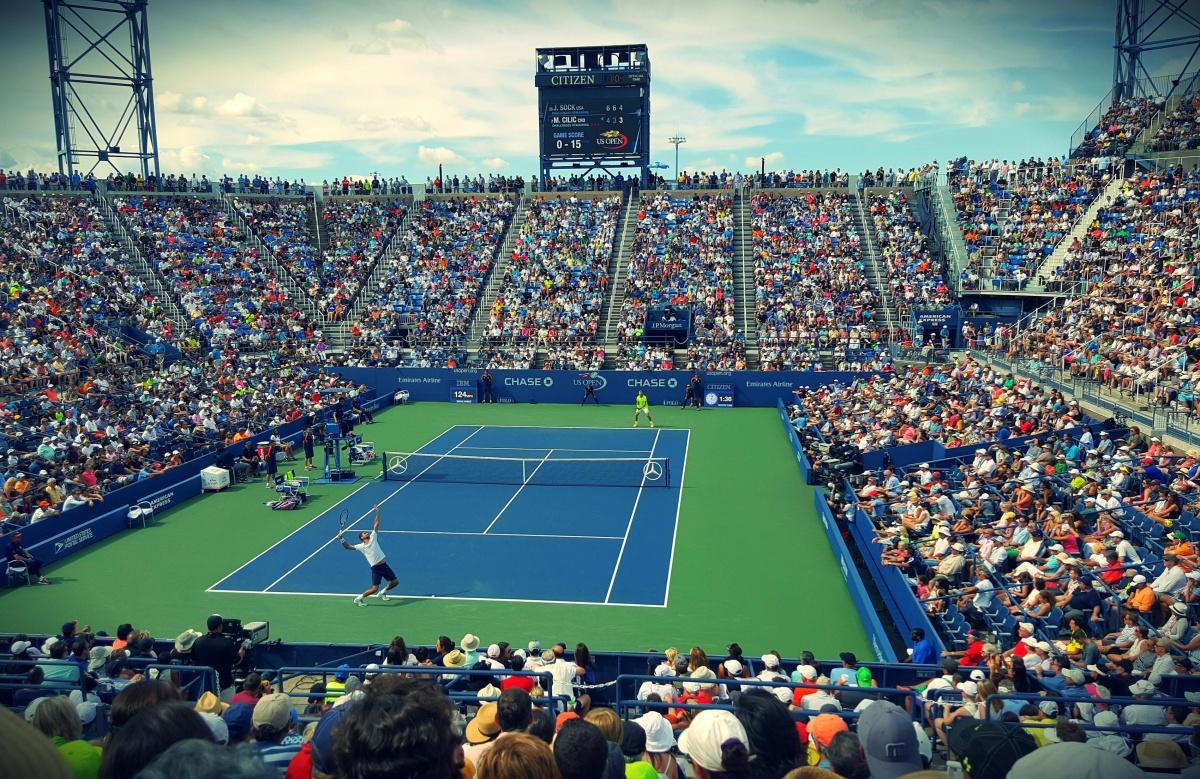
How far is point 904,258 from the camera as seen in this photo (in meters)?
44.6

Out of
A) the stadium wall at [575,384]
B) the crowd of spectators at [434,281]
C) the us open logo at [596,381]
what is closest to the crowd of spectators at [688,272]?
the stadium wall at [575,384]

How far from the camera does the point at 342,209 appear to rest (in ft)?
180

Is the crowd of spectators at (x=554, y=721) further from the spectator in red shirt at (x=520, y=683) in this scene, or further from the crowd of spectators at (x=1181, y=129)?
the crowd of spectators at (x=1181, y=129)

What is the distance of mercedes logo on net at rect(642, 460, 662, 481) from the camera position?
84.7ft

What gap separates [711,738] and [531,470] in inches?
886

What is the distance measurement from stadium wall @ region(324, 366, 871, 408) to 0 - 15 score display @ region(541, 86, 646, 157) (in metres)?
17.8

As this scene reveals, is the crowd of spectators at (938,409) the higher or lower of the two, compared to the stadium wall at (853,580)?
higher

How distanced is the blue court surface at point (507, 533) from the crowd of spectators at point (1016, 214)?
21006mm

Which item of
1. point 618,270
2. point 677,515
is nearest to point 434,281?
point 618,270

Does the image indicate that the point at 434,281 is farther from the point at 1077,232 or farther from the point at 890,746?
the point at 890,746

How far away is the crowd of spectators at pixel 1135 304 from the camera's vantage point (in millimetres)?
23266

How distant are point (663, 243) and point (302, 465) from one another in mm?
26651

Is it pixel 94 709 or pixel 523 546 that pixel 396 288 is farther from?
pixel 94 709

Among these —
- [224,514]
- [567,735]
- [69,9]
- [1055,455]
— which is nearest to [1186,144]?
[1055,455]
